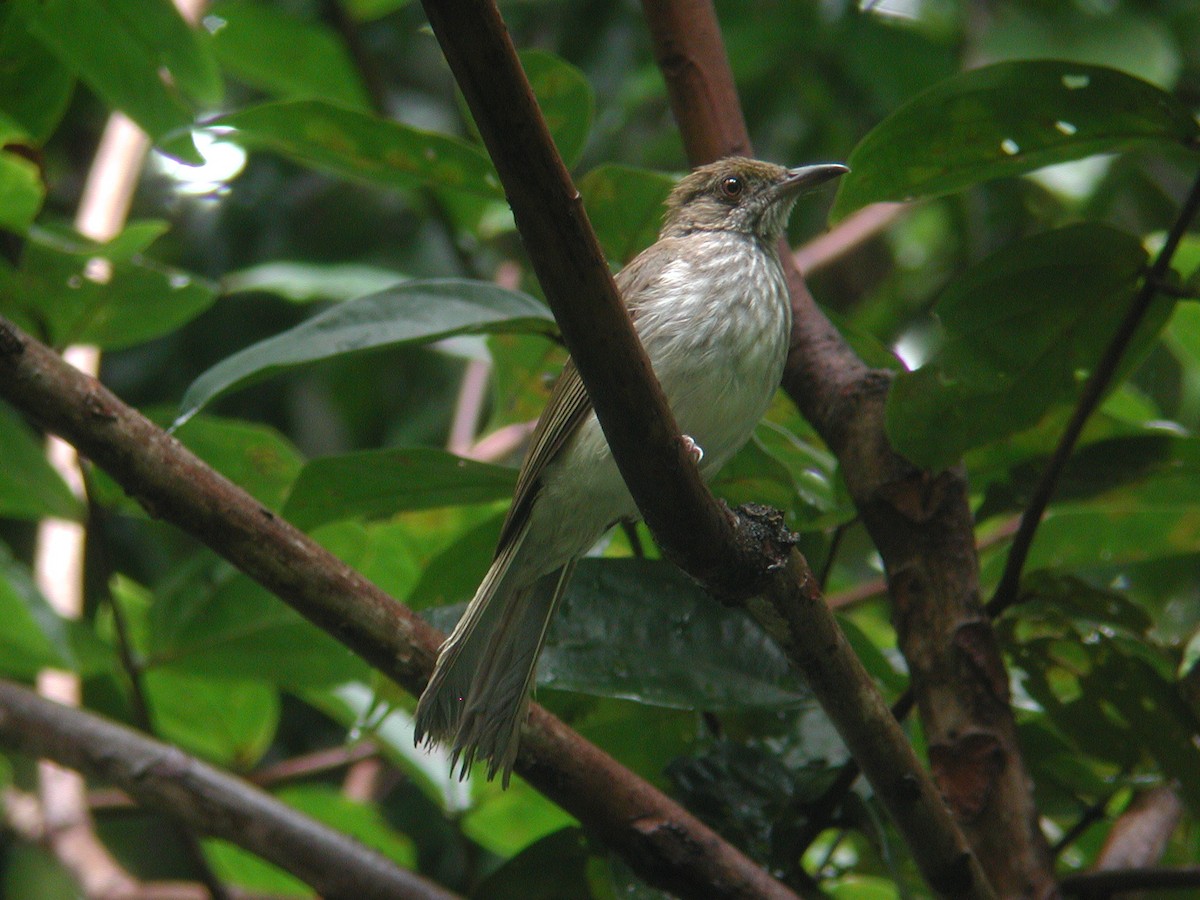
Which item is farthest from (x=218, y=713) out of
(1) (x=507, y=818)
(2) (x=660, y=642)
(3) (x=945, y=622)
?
(3) (x=945, y=622)

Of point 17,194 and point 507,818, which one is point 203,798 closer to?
point 507,818

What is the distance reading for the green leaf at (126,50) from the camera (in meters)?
2.68

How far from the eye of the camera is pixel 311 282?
3.42 m

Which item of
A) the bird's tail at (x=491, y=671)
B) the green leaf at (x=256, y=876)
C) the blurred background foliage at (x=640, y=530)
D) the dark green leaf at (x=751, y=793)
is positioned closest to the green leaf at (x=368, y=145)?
the blurred background foliage at (x=640, y=530)

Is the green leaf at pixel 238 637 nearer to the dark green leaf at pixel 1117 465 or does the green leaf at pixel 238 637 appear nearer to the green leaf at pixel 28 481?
the green leaf at pixel 28 481

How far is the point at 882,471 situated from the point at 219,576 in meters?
1.54

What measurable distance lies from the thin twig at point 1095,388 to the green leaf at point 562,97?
1.17 meters

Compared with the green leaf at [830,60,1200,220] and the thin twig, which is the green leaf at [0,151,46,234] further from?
the thin twig

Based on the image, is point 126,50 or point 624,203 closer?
point 126,50

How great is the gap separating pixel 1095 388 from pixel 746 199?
1377 mm

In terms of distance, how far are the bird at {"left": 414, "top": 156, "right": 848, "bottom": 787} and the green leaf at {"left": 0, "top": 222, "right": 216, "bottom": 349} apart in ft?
2.78

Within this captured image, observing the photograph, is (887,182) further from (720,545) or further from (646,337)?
(720,545)

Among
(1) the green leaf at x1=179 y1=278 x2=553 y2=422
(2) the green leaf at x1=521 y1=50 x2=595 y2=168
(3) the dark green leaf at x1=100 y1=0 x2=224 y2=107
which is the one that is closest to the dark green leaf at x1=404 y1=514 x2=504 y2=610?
(1) the green leaf at x1=179 y1=278 x2=553 y2=422

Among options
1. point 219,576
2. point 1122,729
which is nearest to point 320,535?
point 219,576
